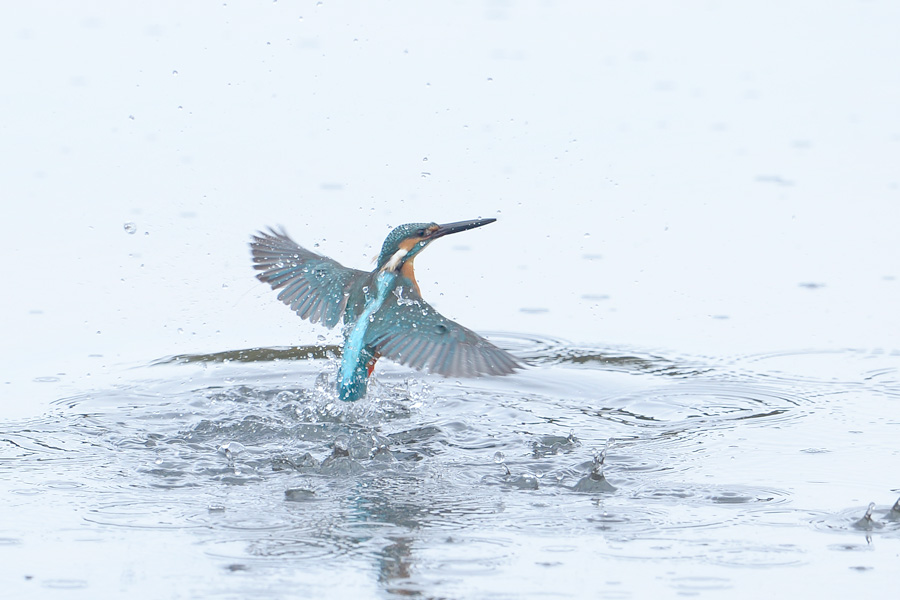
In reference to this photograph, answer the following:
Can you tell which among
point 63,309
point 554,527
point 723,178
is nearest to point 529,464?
point 554,527

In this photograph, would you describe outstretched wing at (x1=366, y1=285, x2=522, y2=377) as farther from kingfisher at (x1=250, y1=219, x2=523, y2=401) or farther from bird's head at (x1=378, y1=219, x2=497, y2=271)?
bird's head at (x1=378, y1=219, x2=497, y2=271)

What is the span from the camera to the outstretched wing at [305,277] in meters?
5.82

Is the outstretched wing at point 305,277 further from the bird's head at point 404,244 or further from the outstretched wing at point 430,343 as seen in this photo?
the outstretched wing at point 430,343

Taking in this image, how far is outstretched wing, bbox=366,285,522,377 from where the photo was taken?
490 centimetres

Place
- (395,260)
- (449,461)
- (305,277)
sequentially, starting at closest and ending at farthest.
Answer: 1. (449,461)
2. (395,260)
3. (305,277)

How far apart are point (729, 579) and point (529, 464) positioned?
3.65 feet

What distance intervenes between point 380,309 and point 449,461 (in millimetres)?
837

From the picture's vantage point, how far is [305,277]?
234 inches

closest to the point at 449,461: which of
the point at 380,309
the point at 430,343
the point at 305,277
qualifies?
the point at 430,343

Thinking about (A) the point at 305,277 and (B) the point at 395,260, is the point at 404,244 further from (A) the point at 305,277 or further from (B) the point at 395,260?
(A) the point at 305,277

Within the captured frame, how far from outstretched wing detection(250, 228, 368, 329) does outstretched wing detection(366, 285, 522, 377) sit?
379 millimetres

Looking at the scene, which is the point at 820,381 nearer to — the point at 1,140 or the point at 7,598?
the point at 7,598

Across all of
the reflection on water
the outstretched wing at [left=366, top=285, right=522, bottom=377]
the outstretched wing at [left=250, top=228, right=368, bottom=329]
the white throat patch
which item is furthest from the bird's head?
the reflection on water

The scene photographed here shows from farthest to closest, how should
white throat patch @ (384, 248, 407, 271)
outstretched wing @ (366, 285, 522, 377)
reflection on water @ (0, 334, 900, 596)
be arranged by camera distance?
white throat patch @ (384, 248, 407, 271) < outstretched wing @ (366, 285, 522, 377) < reflection on water @ (0, 334, 900, 596)
